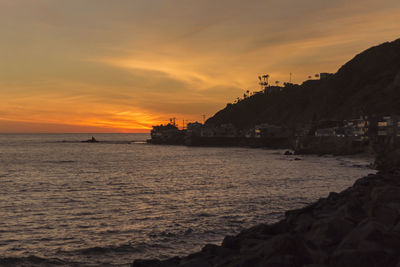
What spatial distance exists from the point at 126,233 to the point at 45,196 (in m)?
16.6

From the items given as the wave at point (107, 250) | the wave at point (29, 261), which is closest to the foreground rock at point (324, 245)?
the wave at point (107, 250)

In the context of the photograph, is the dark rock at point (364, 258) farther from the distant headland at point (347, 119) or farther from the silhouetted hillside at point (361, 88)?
the silhouetted hillside at point (361, 88)

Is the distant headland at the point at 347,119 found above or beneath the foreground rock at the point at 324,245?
above

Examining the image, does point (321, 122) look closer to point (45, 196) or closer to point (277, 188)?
point (277, 188)

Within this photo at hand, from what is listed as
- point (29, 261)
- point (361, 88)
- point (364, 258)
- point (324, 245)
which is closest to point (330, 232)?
point (324, 245)

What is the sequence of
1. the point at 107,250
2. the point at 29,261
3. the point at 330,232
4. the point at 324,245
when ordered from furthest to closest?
the point at 107,250, the point at 29,261, the point at 330,232, the point at 324,245

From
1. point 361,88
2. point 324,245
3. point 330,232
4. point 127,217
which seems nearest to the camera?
point 324,245

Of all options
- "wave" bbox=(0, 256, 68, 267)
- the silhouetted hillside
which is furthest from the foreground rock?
the silhouetted hillside

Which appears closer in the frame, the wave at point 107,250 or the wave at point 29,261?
the wave at point 29,261

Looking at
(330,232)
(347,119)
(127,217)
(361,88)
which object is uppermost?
(361,88)

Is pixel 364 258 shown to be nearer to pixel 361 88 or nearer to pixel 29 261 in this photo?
pixel 29 261

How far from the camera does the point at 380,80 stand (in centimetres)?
17088

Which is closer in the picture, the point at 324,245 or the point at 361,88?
the point at 324,245

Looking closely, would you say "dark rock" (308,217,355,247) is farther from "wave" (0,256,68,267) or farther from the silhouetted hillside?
the silhouetted hillside
